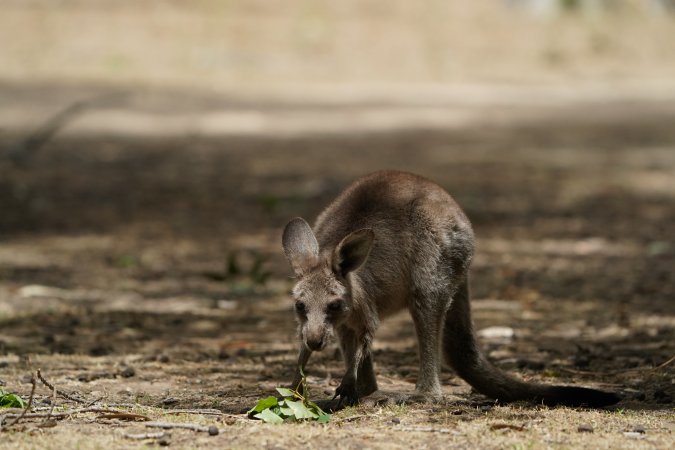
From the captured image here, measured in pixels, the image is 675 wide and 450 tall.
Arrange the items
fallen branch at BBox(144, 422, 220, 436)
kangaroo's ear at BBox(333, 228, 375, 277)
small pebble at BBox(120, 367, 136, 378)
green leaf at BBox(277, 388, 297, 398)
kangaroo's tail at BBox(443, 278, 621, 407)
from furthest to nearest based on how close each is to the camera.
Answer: small pebble at BBox(120, 367, 136, 378) < kangaroo's tail at BBox(443, 278, 621, 407) < kangaroo's ear at BBox(333, 228, 375, 277) < green leaf at BBox(277, 388, 297, 398) < fallen branch at BBox(144, 422, 220, 436)

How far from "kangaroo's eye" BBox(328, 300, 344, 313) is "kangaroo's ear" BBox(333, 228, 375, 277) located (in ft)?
A: 0.40

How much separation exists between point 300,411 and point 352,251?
0.63m

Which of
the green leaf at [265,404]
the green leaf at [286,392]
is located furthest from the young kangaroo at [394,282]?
the green leaf at [265,404]

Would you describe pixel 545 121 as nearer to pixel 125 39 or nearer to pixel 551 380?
pixel 125 39

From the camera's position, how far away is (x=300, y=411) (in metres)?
3.95

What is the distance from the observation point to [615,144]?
14516mm

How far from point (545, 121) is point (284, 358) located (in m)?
12.5

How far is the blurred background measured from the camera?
6270 mm

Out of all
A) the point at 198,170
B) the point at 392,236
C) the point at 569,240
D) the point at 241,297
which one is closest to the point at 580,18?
the point at 198,170

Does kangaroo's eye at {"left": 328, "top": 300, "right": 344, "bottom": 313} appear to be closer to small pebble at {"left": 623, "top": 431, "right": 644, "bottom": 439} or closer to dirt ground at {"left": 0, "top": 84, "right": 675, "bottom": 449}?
dirt ground at {"left": 0, "top": 84, "right": 675, "bottom": 449}

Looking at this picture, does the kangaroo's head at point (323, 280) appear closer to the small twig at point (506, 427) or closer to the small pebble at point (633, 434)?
the small twig at point (506, 427)

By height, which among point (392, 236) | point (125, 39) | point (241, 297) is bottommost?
point (241, 297)

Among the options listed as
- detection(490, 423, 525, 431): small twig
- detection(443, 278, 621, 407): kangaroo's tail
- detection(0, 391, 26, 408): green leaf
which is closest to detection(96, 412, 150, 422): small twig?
detection(0, 391, 26, 408): green leaf

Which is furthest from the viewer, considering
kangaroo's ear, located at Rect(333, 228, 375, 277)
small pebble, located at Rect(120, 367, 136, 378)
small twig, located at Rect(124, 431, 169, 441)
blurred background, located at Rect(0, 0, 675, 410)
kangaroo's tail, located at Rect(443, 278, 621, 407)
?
blurred background, located at Rect(0, 0, 675, 410)
